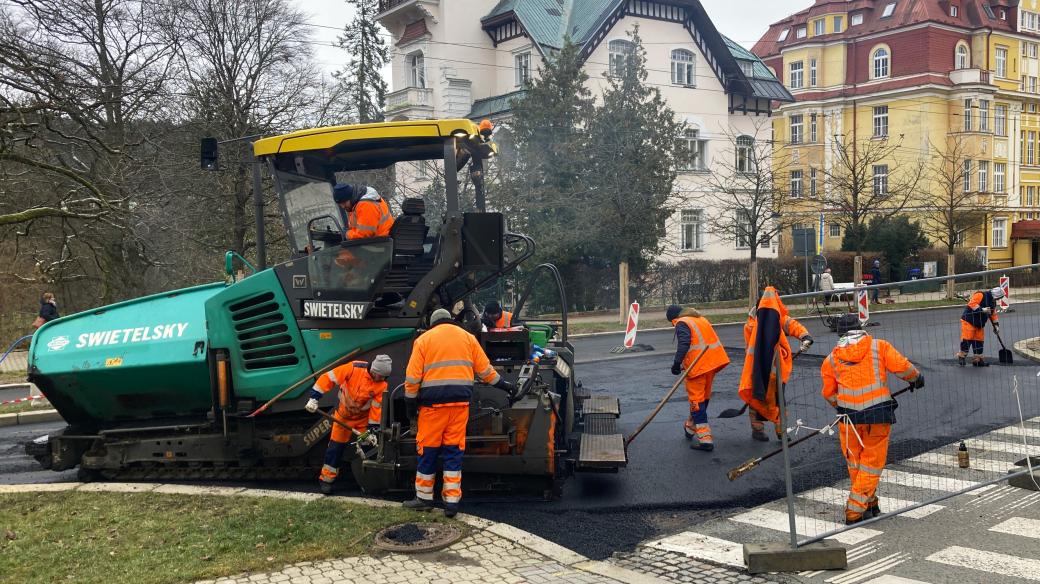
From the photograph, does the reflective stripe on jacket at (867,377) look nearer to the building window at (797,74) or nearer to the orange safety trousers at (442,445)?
the orange safety trousers at (442,445)

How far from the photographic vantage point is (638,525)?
6336mm

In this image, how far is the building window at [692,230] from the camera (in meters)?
35.4

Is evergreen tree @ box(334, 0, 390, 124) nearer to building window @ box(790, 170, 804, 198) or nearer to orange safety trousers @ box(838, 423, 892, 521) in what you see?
building window @ box(790, 170, 804, 198)

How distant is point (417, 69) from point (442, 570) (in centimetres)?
3165

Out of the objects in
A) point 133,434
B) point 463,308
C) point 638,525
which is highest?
point 463,308

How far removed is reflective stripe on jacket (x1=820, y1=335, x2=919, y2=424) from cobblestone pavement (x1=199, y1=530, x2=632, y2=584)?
7.69ft

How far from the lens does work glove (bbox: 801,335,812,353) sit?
7.96 metres

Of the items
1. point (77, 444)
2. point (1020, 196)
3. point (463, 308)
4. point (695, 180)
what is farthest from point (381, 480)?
point (1020, 196)

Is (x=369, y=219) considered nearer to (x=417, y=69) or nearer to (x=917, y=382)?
(x=917, y=382)

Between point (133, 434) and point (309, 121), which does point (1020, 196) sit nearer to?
point (309, 121)

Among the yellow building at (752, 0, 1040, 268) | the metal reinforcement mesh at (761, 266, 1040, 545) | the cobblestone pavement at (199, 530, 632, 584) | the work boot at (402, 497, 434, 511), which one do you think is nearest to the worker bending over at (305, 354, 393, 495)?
the work boot at (402, 497, 434, 511)

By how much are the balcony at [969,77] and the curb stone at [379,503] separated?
46.3 meters

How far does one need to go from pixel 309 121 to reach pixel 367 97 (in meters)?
9.69

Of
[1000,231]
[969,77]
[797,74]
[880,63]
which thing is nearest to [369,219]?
[969,77]
